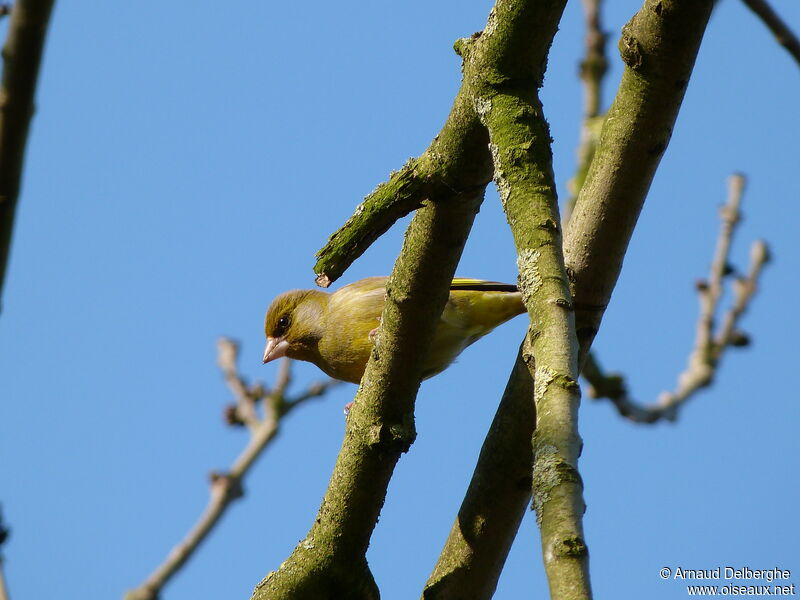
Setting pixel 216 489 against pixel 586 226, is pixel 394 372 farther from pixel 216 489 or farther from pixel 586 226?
pixel 216 489

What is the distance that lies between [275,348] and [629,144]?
4.02m

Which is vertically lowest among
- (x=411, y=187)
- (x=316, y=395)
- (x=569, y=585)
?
(x=569, y=585)

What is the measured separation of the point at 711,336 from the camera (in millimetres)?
6805

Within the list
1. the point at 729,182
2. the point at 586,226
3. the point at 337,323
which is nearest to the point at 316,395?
the point at 337,323

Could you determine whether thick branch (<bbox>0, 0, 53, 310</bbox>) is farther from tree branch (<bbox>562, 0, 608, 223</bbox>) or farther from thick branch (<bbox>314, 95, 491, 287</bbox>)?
tree branch (<bbox>562, 0, 608, 223</bbox>)

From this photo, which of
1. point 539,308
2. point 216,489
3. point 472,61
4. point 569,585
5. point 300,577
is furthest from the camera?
point 216,489

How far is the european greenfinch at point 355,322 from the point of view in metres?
5.63

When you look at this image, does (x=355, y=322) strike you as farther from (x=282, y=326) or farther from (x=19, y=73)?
(x=19, y=73)

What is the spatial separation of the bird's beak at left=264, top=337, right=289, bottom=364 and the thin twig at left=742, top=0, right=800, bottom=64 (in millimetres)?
3815

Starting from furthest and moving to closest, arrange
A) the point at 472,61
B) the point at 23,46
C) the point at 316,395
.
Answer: the point at 316,395 → the point at 23,46 → the point at 472,61

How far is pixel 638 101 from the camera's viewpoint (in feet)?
9.41

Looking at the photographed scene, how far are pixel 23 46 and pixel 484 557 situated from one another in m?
2.26

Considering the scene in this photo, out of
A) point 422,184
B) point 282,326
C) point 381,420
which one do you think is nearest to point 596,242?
point 422,184

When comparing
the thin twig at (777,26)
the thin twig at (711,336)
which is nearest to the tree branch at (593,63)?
the thin twig at (711,336)
